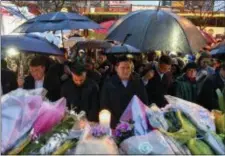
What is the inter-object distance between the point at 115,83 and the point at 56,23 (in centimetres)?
240

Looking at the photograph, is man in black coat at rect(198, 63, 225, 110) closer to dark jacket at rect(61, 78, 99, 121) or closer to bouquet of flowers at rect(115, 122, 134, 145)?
dark jacket at rect(61, 78, 99, 121)

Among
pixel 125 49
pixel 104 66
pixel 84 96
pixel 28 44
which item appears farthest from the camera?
pixel 104 66

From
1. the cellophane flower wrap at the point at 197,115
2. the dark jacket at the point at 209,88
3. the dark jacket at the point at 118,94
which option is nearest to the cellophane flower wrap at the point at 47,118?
the cellophane flower wrap at the point at 197,115

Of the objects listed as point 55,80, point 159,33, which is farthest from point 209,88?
point 55,80

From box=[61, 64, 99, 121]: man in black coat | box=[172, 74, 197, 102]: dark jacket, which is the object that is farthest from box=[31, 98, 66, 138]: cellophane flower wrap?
box=[172, 74, 197, 102]: dark jacket

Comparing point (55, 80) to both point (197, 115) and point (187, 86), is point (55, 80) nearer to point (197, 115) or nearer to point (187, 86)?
point (187, 86)

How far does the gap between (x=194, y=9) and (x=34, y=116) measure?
20.3m

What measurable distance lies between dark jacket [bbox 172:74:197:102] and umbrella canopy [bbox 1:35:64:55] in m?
2.29

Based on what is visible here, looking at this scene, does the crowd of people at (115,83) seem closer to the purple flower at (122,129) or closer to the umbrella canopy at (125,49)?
the umbrella canopy at (125,49)

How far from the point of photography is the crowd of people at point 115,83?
4945 millimetres

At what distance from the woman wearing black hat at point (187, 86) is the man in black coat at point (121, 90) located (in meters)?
2.50

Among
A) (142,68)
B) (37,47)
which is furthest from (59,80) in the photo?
(142,68)

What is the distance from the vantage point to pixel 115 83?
501 centimetres

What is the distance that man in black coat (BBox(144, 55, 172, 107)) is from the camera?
21.1 feet
